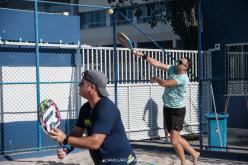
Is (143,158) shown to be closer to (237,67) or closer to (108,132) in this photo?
(237,67)

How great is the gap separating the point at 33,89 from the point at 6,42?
114 centimetres

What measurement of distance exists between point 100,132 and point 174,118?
4685 millimetres

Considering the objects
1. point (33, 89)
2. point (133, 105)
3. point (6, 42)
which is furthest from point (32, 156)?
point (133, 105)

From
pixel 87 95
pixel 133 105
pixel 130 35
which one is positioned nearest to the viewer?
pixel 87 95

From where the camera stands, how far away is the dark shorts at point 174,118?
8.41 metres

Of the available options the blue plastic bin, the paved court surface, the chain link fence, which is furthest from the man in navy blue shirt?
the blue plastic bin

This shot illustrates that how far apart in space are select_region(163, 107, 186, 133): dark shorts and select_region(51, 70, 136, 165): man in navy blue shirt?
422 centimetres

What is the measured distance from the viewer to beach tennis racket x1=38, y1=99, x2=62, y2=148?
4.04 metres

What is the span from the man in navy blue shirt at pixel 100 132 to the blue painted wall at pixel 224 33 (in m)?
9.82

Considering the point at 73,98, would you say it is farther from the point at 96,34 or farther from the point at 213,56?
the point at 96,34

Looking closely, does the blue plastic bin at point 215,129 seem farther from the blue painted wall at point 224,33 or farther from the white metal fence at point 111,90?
the blue painted wall at point 224,33

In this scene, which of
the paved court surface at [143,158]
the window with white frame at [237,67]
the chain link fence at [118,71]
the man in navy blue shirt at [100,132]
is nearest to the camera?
the man in navy blue shirt at [100,132]

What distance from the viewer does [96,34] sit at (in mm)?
36219

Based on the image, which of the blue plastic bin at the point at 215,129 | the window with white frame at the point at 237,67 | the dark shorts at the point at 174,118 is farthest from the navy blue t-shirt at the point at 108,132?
the window with white frame at the point at 237,67
